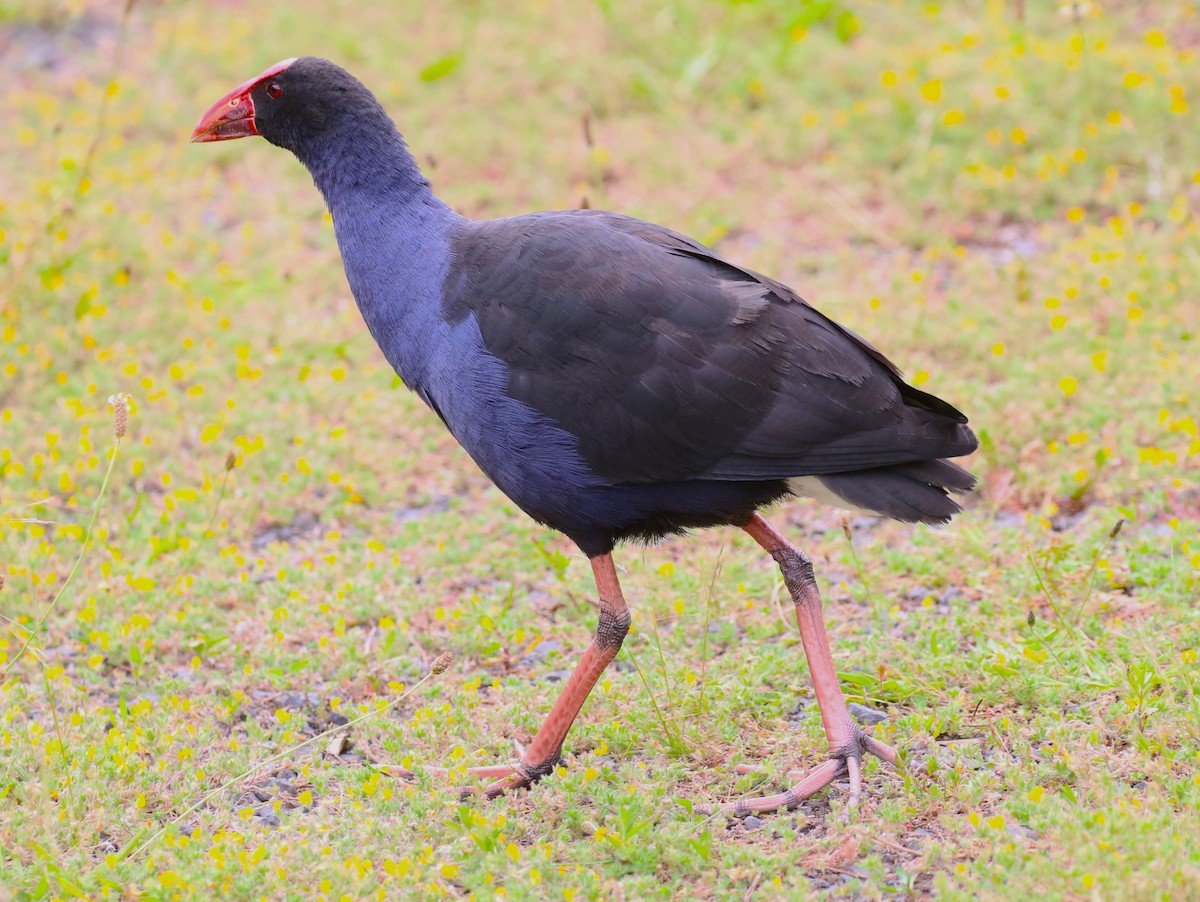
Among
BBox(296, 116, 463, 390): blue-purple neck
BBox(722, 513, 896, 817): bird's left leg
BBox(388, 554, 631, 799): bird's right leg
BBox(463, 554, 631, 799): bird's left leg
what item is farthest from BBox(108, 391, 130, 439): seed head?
BBox(722, 513, 896, 817): bird's left leg

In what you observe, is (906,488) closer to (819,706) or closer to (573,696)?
(819,706)

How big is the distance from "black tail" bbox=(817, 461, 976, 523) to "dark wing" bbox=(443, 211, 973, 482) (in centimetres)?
6

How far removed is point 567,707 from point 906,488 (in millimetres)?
1118

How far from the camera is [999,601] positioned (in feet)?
14.4

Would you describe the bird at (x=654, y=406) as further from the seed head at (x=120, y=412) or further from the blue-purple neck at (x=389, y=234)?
the seed head at (x=120, y=412)

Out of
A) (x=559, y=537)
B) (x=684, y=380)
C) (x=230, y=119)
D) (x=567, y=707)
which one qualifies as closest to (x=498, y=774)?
(x=567, y=707)

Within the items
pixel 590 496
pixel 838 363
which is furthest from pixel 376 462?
pixel 838 363

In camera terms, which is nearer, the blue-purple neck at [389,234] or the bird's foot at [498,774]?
the bird's foot at [498,774]

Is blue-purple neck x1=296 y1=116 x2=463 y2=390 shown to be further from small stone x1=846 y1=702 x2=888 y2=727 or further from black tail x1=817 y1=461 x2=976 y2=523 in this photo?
small stone x1=846 y1=702 x2=888 y2=727

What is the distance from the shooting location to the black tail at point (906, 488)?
358cm

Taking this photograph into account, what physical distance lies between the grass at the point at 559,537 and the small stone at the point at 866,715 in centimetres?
5

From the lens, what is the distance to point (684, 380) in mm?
3602

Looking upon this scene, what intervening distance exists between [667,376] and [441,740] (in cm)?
131

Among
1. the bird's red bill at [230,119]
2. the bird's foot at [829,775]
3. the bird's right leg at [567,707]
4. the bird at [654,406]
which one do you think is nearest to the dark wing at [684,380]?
the bird at [654,406]
